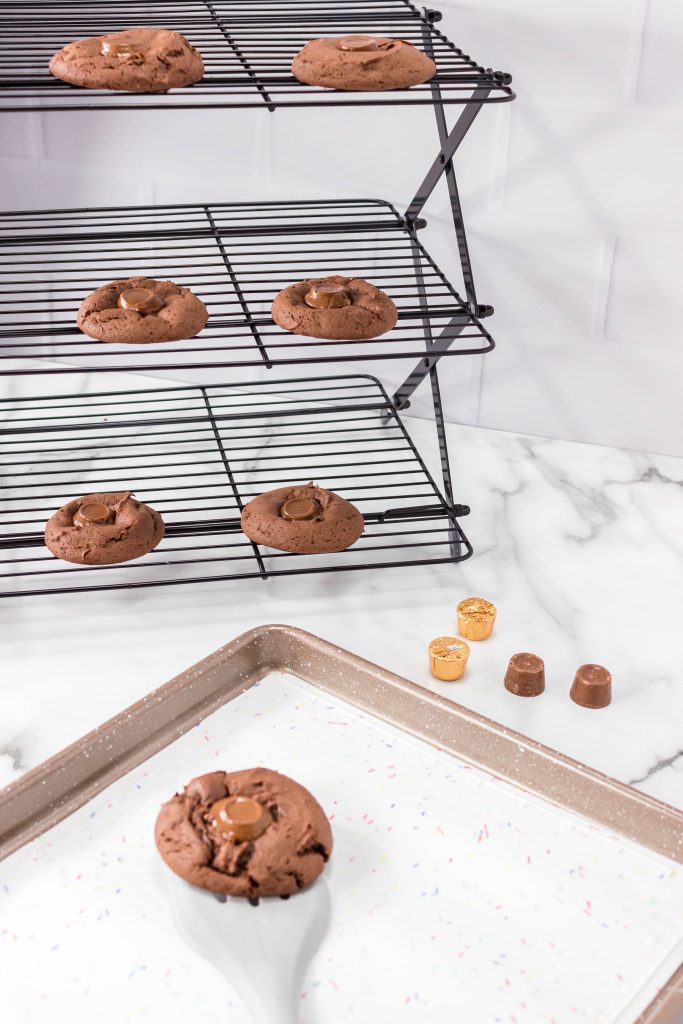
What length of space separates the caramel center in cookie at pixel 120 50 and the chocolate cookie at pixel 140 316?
223 millimetres

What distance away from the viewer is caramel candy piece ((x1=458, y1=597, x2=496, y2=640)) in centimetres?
110

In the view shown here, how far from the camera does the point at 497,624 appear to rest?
1142 mm

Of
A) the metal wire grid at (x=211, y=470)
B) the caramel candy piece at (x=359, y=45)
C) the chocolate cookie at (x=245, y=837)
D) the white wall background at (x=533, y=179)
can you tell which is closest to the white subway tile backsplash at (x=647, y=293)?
the white wall background at (x=533, y=179)

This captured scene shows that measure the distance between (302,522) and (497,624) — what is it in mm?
216

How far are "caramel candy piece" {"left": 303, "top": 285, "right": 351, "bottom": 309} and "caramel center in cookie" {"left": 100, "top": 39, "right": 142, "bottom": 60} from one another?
0.28 metres

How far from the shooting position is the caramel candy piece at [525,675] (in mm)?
1030

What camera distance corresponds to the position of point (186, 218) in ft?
4.86

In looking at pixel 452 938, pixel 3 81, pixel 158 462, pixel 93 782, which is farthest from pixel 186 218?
pixel 452 938

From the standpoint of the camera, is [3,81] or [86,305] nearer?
[3,81]

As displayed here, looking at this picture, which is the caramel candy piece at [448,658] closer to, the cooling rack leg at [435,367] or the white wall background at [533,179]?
the cooling rack leg at [435,367]

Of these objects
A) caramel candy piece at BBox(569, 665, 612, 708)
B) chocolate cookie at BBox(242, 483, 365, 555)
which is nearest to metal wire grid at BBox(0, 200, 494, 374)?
chocolate cookie at BBox(242, 483, 365, 555)

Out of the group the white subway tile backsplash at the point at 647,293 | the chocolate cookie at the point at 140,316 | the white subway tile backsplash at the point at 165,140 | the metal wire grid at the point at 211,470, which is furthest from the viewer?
the white subway tile backsplash at the point at 165,140

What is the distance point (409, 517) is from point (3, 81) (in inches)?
23.0

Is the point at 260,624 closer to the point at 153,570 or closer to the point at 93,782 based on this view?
the point at 153,570
